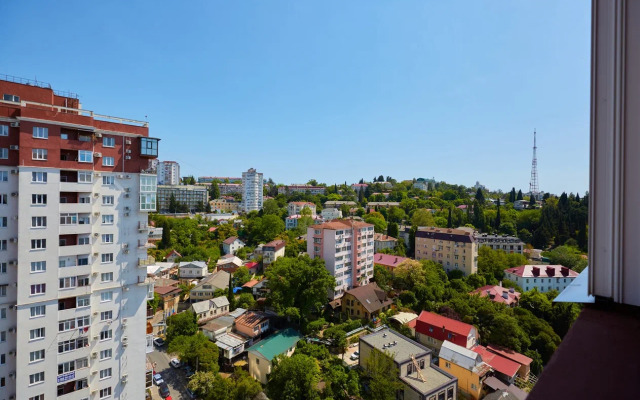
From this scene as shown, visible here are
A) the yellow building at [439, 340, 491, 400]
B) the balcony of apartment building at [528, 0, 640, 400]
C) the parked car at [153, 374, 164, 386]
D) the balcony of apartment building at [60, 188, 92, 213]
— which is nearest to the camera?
the balcony of apartment building at [528, 0, 640, 400]

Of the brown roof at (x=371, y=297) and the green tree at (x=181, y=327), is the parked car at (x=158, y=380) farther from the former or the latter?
the brown roof at (x=371, y=297)

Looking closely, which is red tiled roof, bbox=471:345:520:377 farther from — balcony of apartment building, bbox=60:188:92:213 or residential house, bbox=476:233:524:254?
residential house, bbox=476:233:524:254

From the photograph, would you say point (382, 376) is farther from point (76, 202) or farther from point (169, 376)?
point (76, 202)

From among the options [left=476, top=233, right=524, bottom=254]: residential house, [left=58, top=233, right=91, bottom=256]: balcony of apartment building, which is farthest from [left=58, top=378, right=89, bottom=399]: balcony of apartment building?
[left=476, top=233, right=524, bottom=254]: residential house

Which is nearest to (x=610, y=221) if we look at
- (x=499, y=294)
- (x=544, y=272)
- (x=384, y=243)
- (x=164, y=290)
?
(x=499, y=294)

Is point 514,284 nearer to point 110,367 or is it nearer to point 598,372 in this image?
point 110,367

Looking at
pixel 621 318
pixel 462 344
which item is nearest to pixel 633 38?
pixel 621 318
